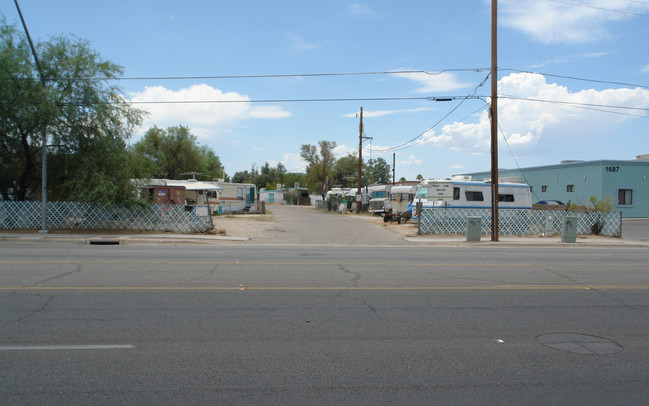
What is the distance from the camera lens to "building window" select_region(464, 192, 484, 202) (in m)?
27.1

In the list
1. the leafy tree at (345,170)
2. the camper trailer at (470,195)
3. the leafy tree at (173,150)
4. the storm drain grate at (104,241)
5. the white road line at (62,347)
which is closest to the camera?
the white road line at (62,347)

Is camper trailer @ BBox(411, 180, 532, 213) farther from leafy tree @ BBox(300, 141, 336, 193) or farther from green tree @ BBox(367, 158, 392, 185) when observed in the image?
green tree @ BBox(367, 158, 392, 185)

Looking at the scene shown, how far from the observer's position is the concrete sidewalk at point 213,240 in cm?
1992

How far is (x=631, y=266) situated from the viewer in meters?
13.6

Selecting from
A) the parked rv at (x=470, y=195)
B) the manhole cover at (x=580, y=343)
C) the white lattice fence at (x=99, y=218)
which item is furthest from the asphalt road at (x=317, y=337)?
the parked rv at (x=470, y=195)

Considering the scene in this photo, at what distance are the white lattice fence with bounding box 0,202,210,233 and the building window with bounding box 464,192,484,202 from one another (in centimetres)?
1462

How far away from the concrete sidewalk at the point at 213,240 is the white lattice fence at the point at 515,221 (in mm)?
911

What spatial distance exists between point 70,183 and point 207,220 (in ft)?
21.0

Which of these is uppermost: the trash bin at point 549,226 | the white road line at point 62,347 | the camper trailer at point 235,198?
the camper trailer at point 235,198

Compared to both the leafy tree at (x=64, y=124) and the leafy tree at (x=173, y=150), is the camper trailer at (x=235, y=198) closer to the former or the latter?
Answer: the leafy tree at (x=173, y=150)

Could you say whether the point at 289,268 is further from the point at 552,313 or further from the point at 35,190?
the point at 35,190

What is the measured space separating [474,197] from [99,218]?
20078 mm

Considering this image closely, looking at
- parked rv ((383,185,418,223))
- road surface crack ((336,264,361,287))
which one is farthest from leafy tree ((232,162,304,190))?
road surface crack ((336,264,361,287))

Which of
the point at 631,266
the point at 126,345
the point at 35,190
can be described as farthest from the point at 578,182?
the point at 126,345
